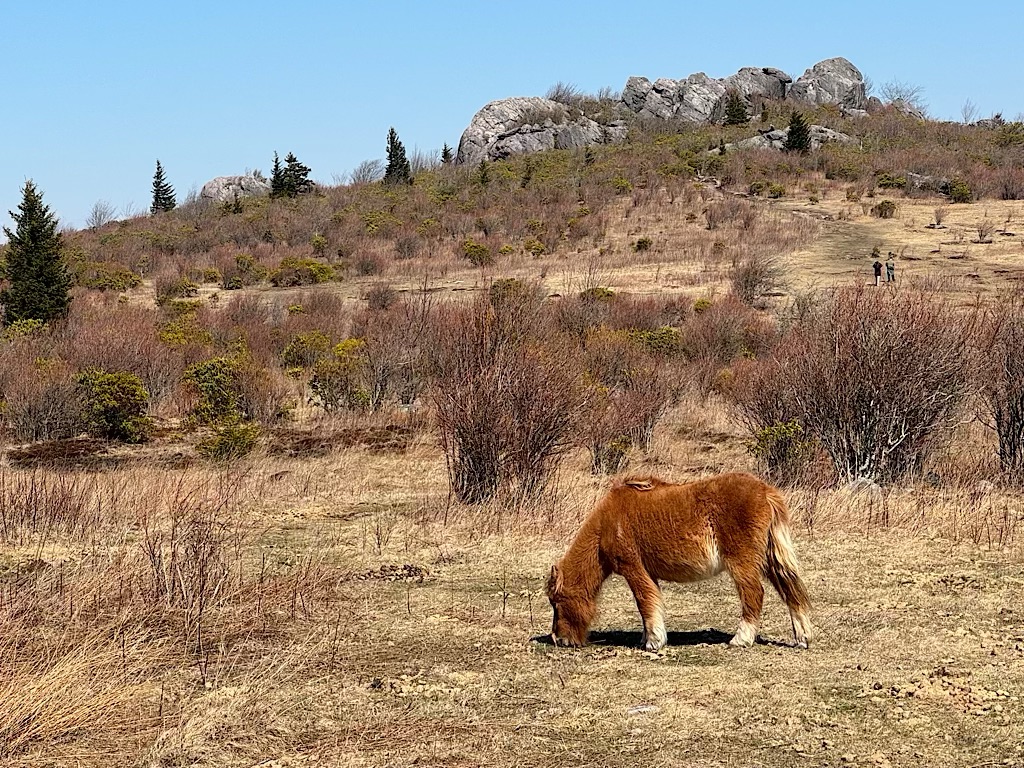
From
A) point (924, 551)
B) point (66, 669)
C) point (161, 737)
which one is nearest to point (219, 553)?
point (66, 669)

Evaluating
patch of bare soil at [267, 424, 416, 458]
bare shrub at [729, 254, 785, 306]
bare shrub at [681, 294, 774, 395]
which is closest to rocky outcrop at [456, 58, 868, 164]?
bare shrub at [729, 254, 785, 306]

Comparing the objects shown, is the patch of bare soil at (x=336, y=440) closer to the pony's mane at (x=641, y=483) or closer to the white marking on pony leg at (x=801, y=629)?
the pony's mane at (x=641, y=483)

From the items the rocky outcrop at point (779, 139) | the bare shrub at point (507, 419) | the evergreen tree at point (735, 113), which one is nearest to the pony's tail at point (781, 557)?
the bare shrub at point (507, 419)

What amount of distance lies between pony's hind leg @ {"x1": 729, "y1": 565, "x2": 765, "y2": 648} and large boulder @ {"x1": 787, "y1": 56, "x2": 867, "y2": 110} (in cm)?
8154

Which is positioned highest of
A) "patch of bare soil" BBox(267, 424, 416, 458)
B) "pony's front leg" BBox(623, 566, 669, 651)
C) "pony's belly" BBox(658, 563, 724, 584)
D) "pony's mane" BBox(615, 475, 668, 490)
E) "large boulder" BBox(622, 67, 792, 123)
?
"large boulder" BBox(622, 67, 792, 123)

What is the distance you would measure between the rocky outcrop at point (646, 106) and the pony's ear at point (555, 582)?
67.5m

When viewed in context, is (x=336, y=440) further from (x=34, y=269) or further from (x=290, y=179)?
(x=290, y=179)

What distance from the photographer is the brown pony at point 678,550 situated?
20.0 ft

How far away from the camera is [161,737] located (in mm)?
5090

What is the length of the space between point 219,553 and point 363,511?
4.13m

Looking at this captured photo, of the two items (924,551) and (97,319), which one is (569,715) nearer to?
(924,551)

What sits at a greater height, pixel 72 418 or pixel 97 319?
pixel 97 319

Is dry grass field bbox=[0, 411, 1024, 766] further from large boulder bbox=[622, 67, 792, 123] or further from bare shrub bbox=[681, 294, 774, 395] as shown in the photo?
large boulder bbox=[622, 67, 792, 123]

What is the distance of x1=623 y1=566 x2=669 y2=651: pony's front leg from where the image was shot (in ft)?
20.7
